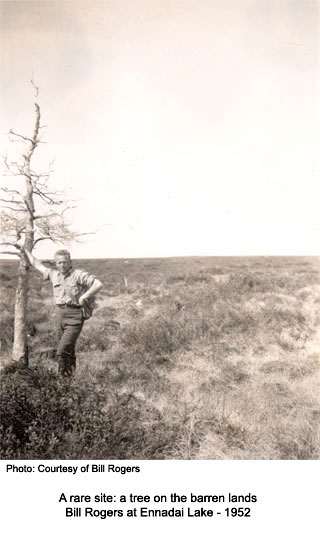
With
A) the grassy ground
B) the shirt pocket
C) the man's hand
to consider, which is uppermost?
the shirt pocket

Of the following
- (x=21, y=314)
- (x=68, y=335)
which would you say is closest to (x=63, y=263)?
(x=68, y=335)

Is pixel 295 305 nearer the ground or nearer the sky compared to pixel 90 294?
nearer the ground

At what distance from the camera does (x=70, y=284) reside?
4.36 meters

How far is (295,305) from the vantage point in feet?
31.4

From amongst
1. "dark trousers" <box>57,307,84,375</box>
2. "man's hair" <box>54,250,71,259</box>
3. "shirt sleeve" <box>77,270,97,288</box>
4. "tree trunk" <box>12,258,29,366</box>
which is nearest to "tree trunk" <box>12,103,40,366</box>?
"tree trunk" <box>12,258,29,366</box>

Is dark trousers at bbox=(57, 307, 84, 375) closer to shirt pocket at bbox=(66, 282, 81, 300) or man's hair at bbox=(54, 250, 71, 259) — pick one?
shirt pocket at bbox=(66, 282, 81, 300)

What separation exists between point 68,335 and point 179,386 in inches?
61.6

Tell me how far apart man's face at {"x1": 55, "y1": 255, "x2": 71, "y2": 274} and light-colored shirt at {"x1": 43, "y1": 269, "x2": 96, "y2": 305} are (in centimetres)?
5

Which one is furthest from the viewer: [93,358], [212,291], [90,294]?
[212,291]

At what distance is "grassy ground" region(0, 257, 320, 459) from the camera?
326 centimetres
